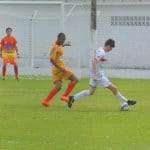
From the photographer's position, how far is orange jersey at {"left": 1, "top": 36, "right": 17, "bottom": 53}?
2802cm

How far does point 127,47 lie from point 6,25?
557 centimetres

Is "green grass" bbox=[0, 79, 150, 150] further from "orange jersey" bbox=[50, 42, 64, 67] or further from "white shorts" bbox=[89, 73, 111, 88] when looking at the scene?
"orange jersey" bbox=[50, 42, 64, 67]

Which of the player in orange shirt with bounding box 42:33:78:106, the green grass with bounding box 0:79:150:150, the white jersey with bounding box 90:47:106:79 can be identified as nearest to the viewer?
the green grass with bounding box 0:79:150:150

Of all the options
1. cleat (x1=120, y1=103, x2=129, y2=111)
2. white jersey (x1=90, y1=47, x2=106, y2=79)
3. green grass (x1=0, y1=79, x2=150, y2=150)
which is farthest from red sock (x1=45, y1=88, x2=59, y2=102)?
cleat (x1=120, y1=103, x2=129, y2=111)

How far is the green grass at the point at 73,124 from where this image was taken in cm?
1317

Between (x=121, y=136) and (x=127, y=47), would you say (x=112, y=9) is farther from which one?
(x=121, y=136)

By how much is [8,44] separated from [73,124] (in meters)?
12.8

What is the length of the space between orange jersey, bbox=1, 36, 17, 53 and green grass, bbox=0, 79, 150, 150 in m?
5.38

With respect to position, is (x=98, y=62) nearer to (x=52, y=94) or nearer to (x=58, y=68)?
(x=58, y=68)

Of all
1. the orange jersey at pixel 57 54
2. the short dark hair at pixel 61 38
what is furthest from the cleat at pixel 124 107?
the short dark hair at pixel 61 38

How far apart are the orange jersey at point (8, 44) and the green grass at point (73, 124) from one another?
212 inches

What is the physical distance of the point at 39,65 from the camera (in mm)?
32500

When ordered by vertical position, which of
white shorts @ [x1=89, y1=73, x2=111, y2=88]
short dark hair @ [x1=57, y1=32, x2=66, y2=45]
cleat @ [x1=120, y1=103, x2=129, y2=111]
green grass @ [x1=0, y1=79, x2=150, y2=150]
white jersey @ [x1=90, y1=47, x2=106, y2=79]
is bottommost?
green grass @ [x1=0, y1=79, x2=150, y2=150]

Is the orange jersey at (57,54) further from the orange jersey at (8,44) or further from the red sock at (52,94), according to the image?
the orange jersey at (8,44)
